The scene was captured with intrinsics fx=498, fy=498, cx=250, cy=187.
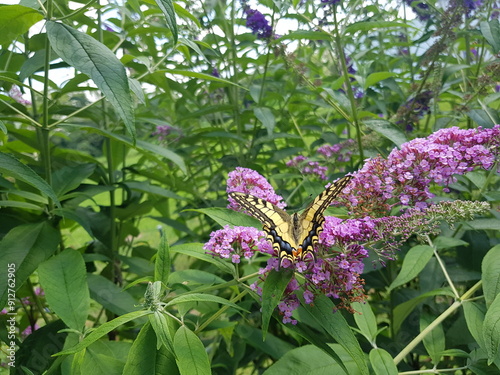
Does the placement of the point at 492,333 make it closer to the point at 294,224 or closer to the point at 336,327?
the point at 336,327

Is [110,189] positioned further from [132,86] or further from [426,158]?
[426,158]

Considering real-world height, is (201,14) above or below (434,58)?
above

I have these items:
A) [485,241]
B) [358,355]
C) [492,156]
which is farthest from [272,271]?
[485,241]

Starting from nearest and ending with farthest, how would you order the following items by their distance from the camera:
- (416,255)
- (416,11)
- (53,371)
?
(53,371)
(416,255)
(416,11)

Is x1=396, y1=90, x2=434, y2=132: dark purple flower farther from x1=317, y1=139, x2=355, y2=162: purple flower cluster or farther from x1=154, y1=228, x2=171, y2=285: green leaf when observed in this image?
x1=154, y1=228, x2=171, y2=285: green leaf

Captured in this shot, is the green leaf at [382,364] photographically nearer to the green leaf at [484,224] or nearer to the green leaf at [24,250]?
the green leaf at [484,224]

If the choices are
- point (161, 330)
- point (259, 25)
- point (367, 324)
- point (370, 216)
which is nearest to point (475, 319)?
point (367, 324)

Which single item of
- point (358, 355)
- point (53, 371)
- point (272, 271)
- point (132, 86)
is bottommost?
point (53, 371)
